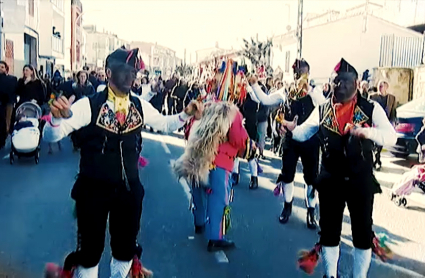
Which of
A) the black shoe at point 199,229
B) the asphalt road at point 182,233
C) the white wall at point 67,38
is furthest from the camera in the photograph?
the white wall at point 67,38

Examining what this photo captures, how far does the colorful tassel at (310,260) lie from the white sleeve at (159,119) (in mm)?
1714

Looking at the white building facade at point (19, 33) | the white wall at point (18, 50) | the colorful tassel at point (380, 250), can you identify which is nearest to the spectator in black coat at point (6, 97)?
the colorful tassel at point (380, 250)

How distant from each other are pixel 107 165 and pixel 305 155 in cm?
358

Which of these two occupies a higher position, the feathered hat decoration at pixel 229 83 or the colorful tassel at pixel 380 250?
the feathered hat decoration at pixel 229 83

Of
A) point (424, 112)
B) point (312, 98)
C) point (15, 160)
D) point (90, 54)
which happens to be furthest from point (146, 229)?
point (90, 54)

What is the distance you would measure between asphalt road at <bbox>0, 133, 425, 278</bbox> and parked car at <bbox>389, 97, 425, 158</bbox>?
335 cm

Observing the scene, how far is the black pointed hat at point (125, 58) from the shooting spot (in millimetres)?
4562

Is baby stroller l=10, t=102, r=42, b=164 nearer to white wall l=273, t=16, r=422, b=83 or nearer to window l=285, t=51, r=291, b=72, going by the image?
white wall l=273, t=16, r=422, b=83

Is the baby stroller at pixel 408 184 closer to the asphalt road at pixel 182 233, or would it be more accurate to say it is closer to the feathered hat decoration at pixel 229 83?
the asphalt road at pixel 182 233

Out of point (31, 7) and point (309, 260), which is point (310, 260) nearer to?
point (309, 260)

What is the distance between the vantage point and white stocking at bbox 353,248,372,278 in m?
5.13

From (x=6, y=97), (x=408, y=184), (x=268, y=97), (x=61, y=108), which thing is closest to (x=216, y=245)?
(x=268, y=97)

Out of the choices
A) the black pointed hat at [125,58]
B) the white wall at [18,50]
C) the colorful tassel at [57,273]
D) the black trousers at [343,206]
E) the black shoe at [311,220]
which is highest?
the white wall at [18,50]

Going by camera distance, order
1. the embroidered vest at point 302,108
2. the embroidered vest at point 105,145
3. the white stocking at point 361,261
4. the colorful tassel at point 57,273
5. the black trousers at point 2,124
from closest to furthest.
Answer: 1. the embroidered vest at point 105,145
2. the colorful tassel at point 57,273
3. the white stocking at point 361,261
4. the embroidered vest at point 302,108
5. the black trousers at point 2,124
